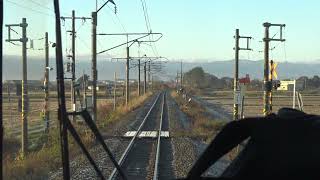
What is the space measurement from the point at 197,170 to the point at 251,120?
0.44 m

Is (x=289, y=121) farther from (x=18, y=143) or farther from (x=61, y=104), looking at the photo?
(x=18, y=143)

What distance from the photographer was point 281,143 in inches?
132

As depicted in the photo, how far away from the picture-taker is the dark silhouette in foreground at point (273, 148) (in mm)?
3230

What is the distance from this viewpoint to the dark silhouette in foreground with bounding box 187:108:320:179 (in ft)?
10.6

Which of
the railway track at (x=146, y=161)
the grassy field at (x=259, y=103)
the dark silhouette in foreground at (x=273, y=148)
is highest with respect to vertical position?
the dark silhouette in foreground at (x=273, y=148)

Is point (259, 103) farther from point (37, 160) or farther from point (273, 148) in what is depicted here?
point (273, 148)

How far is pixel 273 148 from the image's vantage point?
3.35 meters

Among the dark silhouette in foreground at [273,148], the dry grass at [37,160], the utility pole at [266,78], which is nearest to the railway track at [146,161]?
the dry grass at [37,160]

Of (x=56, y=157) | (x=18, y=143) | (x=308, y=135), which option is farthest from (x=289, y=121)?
(x=18, y=143)

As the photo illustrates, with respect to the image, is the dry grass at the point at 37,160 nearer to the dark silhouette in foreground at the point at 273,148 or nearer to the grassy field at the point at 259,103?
the dark silhouette in foreground at the point at 273,148

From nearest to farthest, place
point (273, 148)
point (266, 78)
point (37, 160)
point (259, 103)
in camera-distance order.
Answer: point (273, 148) → point (37, 160) → point (266, 78) → point (259, 103)

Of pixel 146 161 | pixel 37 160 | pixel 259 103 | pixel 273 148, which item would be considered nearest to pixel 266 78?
pixel 146 161

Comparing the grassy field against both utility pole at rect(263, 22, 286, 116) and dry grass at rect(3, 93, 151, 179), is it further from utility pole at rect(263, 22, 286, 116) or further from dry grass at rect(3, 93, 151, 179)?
dry grass at rect(3, 93, 151, 179)

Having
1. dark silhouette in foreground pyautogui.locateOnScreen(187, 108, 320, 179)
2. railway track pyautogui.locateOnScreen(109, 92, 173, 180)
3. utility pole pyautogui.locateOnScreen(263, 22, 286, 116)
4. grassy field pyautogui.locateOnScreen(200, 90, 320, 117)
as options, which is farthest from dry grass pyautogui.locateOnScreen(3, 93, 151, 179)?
grassy field pyautogui.locateOnScreen(200, 90, 320, 117)
